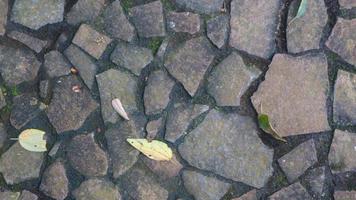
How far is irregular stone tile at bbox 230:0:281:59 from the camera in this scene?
7.65ft

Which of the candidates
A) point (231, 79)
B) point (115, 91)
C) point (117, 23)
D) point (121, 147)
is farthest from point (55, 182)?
point (231, 79)

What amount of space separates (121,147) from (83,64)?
37 cm

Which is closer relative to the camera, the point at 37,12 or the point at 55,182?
the point at 55,182

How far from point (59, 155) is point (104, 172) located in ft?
0.62

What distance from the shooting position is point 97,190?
2.25 meters

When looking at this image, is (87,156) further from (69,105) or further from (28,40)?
(28,40)

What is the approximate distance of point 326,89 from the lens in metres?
2.30

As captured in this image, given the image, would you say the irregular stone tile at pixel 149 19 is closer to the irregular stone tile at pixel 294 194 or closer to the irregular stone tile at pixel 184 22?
the irregular stone tile at pixel 184 22

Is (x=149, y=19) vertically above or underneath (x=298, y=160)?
above

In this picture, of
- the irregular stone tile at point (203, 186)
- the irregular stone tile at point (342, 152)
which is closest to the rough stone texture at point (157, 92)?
the irregular stone tile at point (203, 186)

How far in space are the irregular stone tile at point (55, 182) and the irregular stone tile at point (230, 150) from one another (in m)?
0.47

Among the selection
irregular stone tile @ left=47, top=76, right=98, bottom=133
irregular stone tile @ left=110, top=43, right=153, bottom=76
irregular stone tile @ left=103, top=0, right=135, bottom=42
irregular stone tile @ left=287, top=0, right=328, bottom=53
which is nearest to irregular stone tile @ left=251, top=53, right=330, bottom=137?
irregular stone tile @ left=287, top=0, right=328, bottom=53

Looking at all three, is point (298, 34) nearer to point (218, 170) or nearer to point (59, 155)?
point (218, 170)

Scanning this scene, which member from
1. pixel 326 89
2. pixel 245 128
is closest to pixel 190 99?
pixel 245 128
